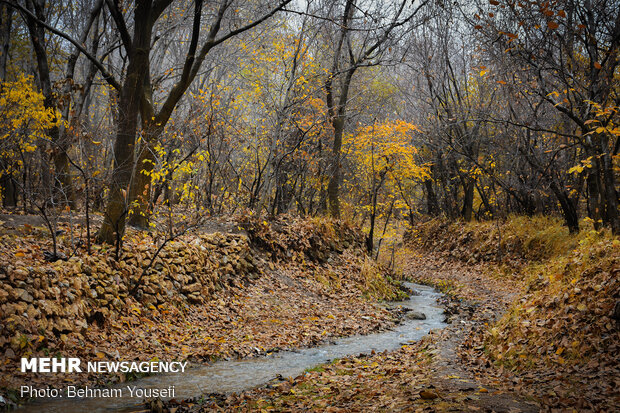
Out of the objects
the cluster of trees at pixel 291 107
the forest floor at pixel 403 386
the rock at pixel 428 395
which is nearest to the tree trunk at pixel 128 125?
the cluster of trees at pixel 291 107

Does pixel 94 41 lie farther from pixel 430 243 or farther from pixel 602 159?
pixel 430 243

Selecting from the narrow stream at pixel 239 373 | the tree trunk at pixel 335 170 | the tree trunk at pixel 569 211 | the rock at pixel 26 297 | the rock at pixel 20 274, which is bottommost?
the narrow stream at pixel 239 373

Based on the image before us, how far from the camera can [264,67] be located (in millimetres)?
15617

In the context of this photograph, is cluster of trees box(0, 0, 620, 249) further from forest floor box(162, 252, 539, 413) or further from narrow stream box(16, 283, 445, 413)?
forest floor box(162, 252, 539, 413)

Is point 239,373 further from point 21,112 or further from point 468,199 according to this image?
point 468,199

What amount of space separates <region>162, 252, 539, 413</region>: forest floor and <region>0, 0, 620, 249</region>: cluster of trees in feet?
12.5

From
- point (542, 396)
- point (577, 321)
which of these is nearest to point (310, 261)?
point (577, 321)

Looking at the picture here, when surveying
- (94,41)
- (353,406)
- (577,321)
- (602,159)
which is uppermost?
(94,41)

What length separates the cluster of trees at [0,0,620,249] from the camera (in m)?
7.40

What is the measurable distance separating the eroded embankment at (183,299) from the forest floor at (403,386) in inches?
59.9

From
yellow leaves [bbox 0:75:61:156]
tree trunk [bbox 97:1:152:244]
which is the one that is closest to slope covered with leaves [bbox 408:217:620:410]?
tree trunk [bbox 97:1:152:244]

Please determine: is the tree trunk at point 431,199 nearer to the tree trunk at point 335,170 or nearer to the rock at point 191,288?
Answer: the tree trunk at point 335,170

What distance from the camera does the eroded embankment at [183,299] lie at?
198 inches

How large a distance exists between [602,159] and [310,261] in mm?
7499
